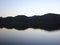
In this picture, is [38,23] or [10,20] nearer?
[38,23]

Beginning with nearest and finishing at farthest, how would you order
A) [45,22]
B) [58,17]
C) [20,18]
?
[58,17] → [45,22] → [20,18]

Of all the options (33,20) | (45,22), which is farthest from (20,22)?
(45,22)

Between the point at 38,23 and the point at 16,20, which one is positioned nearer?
the point at 38,23

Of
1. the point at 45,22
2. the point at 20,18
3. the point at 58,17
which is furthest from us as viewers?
the point at 20,18

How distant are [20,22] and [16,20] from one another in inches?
29.4

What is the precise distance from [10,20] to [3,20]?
1685 mm

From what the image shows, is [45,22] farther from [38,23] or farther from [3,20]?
[3,20]

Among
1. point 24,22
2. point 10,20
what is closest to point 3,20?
point 10,20

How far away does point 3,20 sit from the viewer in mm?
24500

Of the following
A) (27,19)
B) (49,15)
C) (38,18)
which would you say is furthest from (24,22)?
(49,15)

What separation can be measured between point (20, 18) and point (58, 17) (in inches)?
253

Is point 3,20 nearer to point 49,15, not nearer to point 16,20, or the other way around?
point 16,20

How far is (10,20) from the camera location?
26.0 meters

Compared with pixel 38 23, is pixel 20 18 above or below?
above
